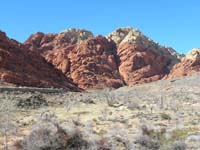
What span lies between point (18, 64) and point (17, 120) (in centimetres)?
2469

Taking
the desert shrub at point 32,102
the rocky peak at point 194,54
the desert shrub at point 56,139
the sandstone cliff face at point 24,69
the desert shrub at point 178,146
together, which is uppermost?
the rocky peak at point 194,54

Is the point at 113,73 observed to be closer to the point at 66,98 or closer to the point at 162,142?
the point at 66,98

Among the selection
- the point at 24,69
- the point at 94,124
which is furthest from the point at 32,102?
the point at 24,69

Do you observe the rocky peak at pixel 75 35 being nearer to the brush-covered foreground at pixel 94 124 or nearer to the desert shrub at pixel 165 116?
the brush-covered foreground at pixel 94 124

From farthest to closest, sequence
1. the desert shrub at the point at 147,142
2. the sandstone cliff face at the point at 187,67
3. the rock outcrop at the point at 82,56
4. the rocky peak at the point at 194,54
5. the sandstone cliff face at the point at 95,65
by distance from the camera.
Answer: the rocky peak at the point at 194,54
the sandstone cliff face at the point at 187,67
the rock outcrop at the point at 82,56
the sandstone cliff face at the point at 95,65
the desert shrub at the point at 147,142

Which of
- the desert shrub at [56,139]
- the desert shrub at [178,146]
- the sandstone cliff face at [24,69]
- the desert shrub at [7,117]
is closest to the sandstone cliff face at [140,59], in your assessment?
the sandstone cliff face at [24,69]

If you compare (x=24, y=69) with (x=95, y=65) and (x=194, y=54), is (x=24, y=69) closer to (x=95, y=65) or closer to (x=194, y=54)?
(x=95, y=65)

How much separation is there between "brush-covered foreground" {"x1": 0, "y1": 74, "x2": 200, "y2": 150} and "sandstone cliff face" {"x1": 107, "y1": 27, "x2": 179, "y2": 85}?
170 ft

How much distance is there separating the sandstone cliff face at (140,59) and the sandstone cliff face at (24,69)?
104 feet

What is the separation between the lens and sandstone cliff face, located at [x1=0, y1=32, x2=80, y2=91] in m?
41.7

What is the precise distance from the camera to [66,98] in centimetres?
3216

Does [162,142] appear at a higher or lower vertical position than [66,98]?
lower


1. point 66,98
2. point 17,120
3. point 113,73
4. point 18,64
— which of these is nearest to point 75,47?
point 113,73

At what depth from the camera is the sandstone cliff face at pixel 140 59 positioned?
277 ft
